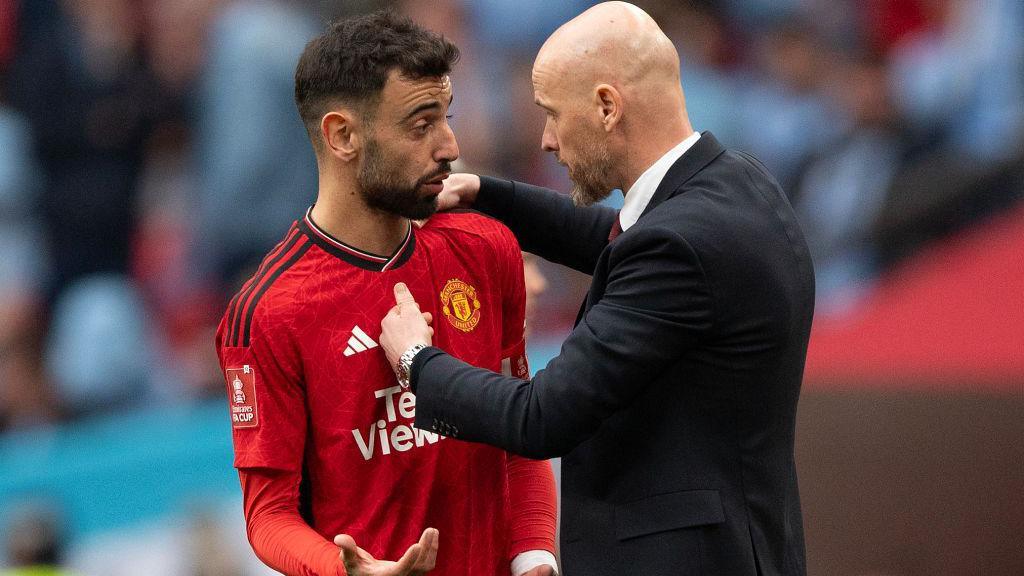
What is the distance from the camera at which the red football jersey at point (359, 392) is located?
7.75 ft

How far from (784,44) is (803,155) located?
588 mm

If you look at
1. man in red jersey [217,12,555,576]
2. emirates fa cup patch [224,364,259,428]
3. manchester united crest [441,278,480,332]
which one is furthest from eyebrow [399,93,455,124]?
emirates fa cup patch [224,364,259,428]

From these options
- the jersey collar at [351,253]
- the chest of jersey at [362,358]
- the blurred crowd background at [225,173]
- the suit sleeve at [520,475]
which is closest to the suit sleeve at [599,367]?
the chest of jersey at [362,358]

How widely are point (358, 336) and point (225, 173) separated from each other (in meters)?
3.61

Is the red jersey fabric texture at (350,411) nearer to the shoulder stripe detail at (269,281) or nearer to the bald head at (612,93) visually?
the shoulder stripe detail at (269,281)

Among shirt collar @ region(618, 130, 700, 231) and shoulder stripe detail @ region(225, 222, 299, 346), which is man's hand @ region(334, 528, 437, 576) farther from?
shirt collar @ region(618, 130, 700, 231)

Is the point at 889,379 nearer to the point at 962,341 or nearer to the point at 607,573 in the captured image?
the point at 962,341

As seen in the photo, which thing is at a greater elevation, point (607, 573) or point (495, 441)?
point (495, 441)

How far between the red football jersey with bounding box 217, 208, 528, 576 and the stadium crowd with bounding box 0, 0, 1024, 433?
2.87 metres

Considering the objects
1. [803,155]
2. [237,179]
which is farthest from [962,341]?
[237,179]

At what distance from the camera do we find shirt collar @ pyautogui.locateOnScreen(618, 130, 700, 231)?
250cm

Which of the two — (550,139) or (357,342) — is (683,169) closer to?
(550,139)

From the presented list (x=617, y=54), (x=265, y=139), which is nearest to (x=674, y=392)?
(x=617, y=54)

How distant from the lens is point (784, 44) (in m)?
6.38
